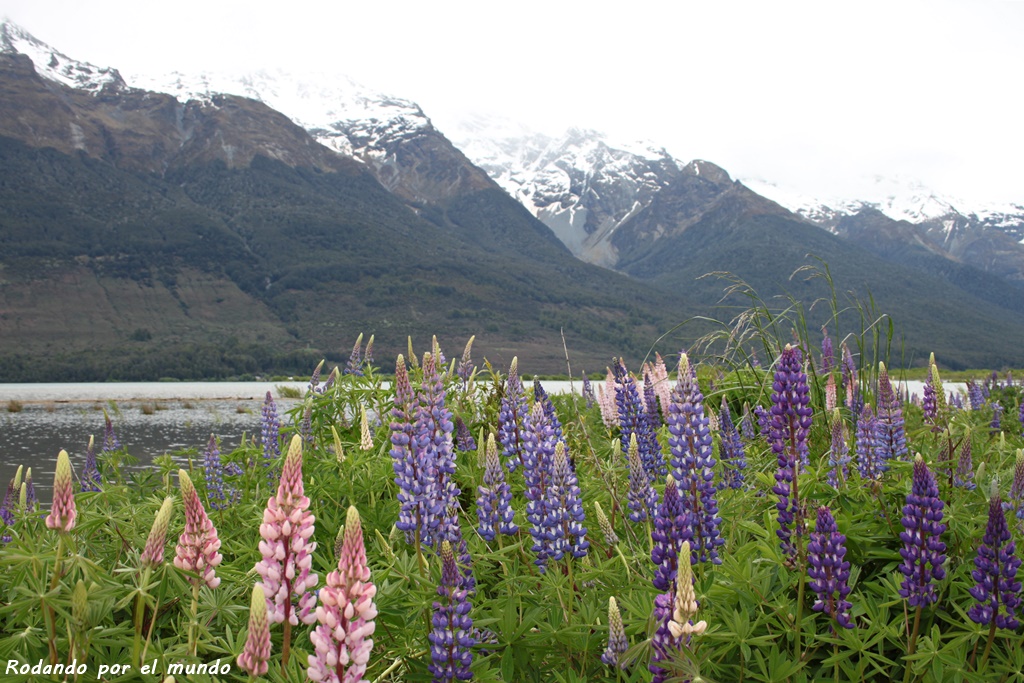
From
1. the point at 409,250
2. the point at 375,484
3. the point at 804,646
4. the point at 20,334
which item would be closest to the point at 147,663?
the point at 375,484

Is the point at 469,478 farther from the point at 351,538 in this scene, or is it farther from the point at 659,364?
the point at 659,364

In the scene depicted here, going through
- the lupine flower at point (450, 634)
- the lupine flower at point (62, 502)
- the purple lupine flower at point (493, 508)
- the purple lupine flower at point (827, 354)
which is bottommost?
the lupine flower at point (450, 634)

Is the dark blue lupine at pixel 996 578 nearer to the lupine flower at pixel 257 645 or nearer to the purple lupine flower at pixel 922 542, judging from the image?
the purple lupine flower at pixel 922 542

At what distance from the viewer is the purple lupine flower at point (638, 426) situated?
14.3ft

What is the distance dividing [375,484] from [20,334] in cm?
15111

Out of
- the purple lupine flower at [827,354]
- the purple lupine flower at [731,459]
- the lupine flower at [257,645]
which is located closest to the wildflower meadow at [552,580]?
the lupine flower at [257,645]

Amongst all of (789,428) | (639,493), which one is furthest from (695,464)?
(639,493)

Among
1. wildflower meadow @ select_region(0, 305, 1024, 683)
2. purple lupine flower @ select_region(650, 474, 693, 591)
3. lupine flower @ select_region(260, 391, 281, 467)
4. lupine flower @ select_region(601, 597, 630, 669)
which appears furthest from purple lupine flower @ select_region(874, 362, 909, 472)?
lupine flower @ select_region(260, 391, 281, 467)

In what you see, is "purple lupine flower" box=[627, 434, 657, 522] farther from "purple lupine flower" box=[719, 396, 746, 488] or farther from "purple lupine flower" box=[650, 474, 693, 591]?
"purple lupine flower" box=[719, 396, 746, 488]

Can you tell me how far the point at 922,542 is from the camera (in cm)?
250

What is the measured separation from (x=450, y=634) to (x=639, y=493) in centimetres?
122

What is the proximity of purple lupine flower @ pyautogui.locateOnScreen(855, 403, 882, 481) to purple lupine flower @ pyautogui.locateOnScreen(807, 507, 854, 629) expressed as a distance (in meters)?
1.38

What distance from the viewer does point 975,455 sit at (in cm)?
485

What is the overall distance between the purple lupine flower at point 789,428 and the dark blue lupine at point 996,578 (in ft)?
1.94
